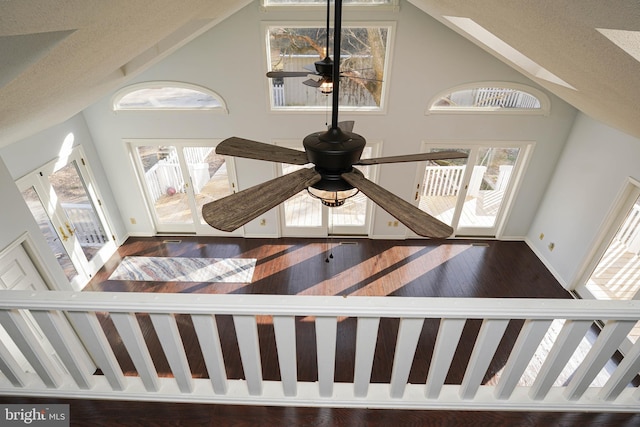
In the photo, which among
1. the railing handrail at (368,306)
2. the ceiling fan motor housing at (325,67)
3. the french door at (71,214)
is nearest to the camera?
the railing handrail at (368,306)

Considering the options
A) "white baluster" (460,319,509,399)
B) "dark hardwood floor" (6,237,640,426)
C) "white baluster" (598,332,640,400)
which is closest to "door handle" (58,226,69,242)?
"dark hardwood floor" (6,237,640,426)

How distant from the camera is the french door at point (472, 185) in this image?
530 cm

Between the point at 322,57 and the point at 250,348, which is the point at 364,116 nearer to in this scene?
the point at 322,57

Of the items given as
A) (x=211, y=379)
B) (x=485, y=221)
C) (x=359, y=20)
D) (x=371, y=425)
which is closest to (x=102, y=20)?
(x=211, y=379)

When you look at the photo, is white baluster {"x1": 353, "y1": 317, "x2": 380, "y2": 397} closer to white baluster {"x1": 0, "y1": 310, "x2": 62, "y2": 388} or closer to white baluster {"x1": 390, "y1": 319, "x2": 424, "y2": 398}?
white baluster {"x1": 390, "y1": 319, "x2": 424, "y2": 398}

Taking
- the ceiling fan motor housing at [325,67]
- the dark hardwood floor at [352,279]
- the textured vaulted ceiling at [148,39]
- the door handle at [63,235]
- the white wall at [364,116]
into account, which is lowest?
the dark hardwood floor at [352,279]

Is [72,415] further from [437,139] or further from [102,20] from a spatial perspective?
[437,139]

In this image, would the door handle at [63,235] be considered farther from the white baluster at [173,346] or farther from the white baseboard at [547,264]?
the white baseboard at [547,264]

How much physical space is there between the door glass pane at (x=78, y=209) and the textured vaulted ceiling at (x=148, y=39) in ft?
9.38

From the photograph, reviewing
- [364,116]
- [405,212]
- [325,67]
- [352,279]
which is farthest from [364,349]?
[364,116]

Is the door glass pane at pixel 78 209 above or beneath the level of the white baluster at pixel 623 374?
beneath

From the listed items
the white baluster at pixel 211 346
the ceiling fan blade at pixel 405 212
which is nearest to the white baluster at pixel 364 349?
the ceiling fan blade at pixel 405 212

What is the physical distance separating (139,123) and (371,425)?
17.3ft

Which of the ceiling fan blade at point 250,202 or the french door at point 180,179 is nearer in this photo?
the ceiling fan blade at point 250,202
